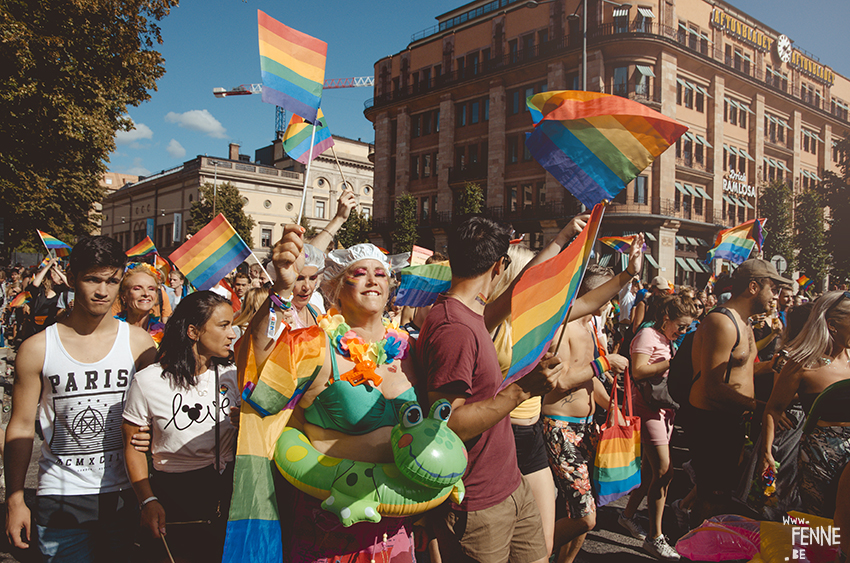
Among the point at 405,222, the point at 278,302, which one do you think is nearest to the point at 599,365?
the point at 278,302

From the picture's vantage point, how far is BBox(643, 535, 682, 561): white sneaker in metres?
4.16

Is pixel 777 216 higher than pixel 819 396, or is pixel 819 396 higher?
pixel 777 216

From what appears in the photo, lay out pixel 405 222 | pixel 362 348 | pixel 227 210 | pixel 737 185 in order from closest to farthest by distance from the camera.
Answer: pixel 362 348 < pixel 737 185 < pixel 405 222 < pixel 227 210

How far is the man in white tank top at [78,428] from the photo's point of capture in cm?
256

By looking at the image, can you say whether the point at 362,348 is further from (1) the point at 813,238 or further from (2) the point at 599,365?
(1) the point at 813,238

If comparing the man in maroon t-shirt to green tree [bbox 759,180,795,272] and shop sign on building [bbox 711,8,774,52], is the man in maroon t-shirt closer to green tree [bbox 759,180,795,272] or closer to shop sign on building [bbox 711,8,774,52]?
green tree [bbox 759,180,795,272]

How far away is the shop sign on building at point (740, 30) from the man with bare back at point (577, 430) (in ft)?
123

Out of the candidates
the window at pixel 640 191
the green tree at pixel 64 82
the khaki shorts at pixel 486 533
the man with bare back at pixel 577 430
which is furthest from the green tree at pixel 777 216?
the khaki shorts at pixel 486 533

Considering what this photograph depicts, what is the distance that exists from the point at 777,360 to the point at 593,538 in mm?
2036

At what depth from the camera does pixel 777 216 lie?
1304 inches

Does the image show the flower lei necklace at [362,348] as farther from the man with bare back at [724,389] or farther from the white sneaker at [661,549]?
the white sneaker at [661,549]

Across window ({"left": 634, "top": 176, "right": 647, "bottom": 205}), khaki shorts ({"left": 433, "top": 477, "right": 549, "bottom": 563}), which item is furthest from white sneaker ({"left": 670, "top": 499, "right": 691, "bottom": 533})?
window ({"left": 634, "top": 176, "right": 647, "bottom": 205})

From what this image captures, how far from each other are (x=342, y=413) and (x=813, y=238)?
39.4 metres

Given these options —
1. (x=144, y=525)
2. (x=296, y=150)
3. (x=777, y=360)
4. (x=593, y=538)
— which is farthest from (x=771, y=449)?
(x=296, y=150)
